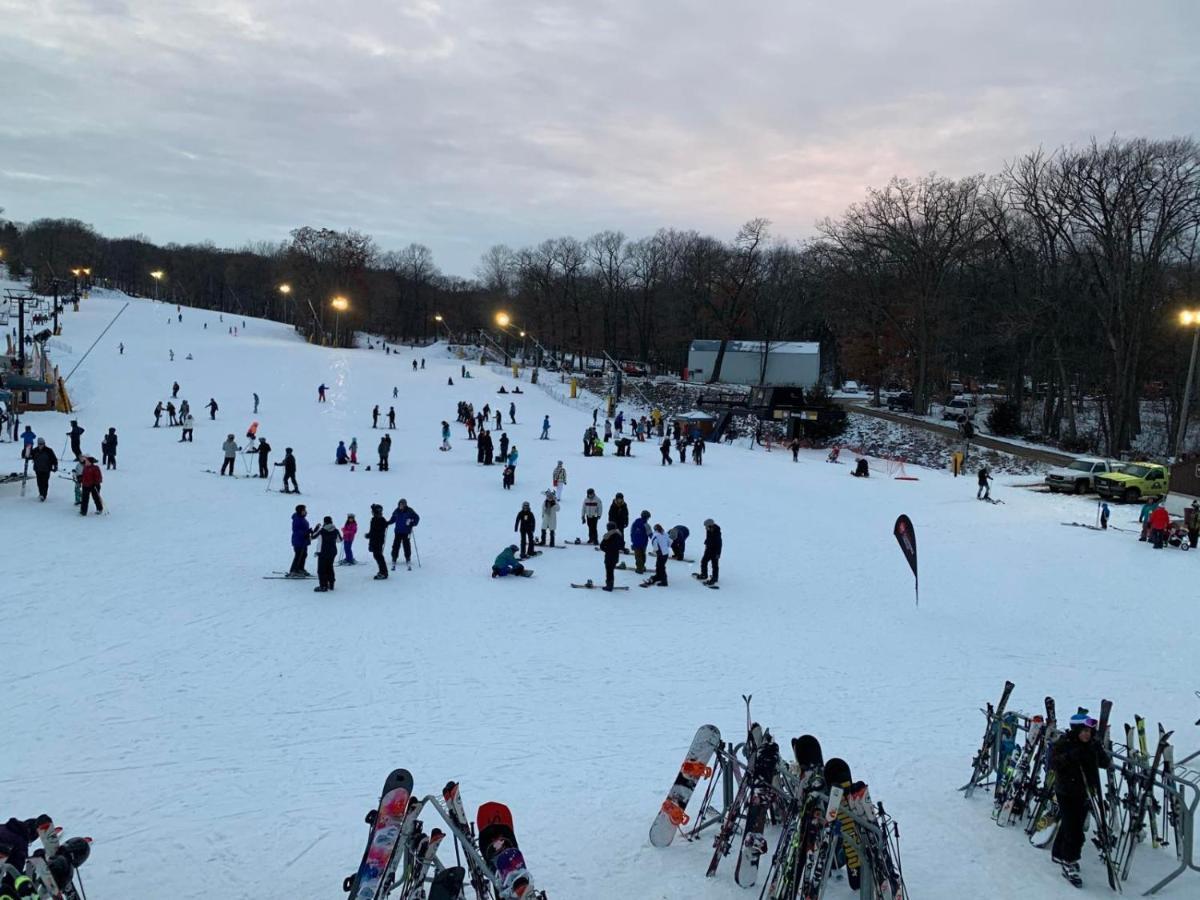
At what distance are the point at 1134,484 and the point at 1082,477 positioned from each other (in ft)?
6.29

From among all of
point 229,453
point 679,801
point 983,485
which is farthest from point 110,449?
point 983,485

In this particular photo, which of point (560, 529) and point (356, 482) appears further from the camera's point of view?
point (356, 482)

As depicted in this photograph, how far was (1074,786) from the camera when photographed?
6.00 metres

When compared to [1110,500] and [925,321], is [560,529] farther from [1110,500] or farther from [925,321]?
[925,321]

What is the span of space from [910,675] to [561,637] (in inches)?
195

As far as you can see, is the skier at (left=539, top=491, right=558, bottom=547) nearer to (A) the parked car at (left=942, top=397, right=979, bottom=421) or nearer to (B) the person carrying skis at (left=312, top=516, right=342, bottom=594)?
(B) the person carrying skis at (left=312, top=516, right=342, bottom=594)

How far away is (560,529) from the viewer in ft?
63.1

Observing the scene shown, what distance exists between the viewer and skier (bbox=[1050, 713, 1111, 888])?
19.6 feet

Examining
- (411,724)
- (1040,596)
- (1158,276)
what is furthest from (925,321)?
(411,724)

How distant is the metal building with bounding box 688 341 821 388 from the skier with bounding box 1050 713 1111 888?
60.4m

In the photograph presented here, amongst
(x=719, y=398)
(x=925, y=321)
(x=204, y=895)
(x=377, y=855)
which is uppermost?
(x=925, y=321)

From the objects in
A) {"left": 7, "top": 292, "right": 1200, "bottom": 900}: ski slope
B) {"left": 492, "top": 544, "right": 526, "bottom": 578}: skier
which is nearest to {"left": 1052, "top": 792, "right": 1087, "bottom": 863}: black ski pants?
{"left": 7, "top": 292, "right": 1200, "bottom": 900}: ski slope

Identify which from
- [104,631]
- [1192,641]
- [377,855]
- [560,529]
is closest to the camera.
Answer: [377,855]

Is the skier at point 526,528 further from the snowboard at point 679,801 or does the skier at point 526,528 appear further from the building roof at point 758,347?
the building roof at point 758,347
